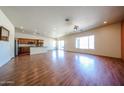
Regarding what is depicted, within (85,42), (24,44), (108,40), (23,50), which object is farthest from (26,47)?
(108,40)

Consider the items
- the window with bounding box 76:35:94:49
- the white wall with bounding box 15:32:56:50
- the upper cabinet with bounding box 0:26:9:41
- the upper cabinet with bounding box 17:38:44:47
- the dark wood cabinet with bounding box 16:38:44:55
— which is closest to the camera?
the upper cabinet with bounding box 0:26:9:41

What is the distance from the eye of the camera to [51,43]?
20.5 metres

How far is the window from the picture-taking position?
10496 mm

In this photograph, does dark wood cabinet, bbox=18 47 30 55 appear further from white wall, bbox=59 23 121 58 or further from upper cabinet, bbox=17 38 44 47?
white wall, bbox=59 23 121 58

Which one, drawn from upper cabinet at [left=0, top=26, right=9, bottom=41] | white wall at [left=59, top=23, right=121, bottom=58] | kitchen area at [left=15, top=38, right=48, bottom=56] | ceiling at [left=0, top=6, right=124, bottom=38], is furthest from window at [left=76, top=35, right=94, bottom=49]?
upper cabinet at [left=0, top=26, right=9, bottom=41]

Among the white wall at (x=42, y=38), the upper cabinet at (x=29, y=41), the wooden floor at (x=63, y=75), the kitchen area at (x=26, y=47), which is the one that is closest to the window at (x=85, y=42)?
the kitchen area at (x=26, y=47)

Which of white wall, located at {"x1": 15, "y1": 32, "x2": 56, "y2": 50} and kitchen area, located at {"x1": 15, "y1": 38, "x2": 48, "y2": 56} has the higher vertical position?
white wall, located at {"x1": 15, "y1": 32, "x2": 56, "y2": 50}

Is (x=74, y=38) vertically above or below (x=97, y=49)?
above

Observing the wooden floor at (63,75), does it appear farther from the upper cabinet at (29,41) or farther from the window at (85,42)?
the upper cabinet at (29,41)

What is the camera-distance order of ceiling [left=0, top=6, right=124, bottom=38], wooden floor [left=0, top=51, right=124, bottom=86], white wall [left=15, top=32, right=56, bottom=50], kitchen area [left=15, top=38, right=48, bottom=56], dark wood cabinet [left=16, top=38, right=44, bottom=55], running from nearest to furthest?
wooden floor [left=0, top=51, right=124, bottom=86] < ceiling [left=0, top=6, right=124, bottom=38] < kitchen area [left=15, top=38, right=48, bottom=56] < dark wood cabinet [left=16, top=38, right=44, bottom=55] < white wall [left=15, top=32, right=56, bottom=50]

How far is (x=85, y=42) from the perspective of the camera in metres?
11.6
